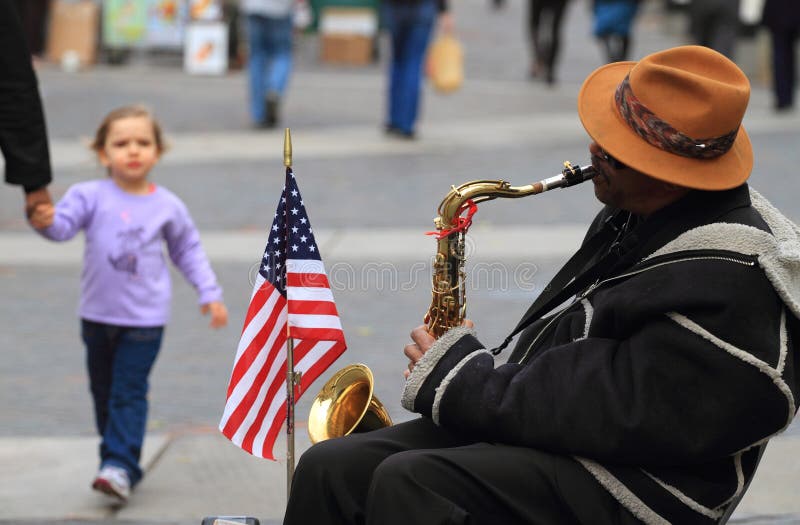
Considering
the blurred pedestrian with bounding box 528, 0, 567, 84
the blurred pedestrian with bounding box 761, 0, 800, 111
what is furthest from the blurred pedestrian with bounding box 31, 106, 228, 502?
the blurred pedestrian with bounding box 528, 0, 567, 84

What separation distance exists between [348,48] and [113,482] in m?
14.7

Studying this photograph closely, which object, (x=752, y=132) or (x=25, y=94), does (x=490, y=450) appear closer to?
(x=25, y=94)

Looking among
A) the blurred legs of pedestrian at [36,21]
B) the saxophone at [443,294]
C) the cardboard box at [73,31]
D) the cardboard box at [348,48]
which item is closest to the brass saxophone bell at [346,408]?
the saxophone at [443,294]

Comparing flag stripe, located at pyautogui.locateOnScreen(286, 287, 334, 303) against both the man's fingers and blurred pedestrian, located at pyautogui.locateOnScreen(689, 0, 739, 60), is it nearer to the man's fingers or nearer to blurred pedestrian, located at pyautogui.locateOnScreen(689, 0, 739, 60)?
the man's fingers

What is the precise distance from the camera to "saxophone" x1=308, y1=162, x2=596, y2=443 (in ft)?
11.0

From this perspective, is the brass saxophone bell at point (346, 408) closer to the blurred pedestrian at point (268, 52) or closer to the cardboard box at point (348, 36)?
the blurred pedestrian at point (268, 52)

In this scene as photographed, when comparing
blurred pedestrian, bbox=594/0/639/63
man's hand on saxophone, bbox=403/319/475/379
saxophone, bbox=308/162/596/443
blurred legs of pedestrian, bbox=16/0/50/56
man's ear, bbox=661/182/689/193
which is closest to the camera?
man's ear, bbox=661/182/689/193

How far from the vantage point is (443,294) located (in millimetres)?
3395

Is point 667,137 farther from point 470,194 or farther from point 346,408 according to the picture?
point 346,408

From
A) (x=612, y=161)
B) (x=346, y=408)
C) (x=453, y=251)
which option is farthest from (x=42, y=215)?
(x=612, y=161)

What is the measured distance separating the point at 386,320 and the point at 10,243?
116 inches

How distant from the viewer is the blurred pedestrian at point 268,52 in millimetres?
12273

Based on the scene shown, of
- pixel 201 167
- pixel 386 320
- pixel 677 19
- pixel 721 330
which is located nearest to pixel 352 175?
pixel 201 167

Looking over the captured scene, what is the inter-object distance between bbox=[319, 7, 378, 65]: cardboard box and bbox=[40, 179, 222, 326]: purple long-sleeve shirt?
14198mm
